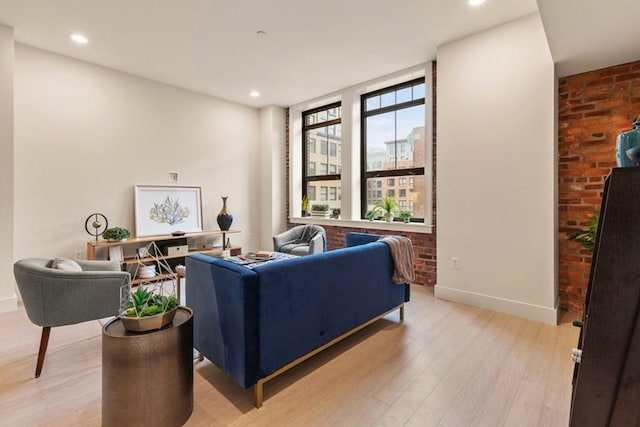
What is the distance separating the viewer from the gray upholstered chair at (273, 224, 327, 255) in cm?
448

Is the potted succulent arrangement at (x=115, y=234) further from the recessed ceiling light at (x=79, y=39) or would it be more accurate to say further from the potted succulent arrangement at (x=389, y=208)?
the potted succulent arrangement at (x=389, y=208)

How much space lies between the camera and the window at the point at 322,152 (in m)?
5.51

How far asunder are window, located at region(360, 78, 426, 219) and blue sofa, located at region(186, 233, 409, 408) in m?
2.31

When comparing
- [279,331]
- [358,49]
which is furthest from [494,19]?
[279,331]

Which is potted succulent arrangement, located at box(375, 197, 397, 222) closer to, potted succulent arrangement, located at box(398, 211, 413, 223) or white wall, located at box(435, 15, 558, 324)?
potted succulent arrangement, located at box(398, 211, 413, 223)

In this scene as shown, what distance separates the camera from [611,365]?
0.89 metres

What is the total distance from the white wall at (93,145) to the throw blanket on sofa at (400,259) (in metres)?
3.52

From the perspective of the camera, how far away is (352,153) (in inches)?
195

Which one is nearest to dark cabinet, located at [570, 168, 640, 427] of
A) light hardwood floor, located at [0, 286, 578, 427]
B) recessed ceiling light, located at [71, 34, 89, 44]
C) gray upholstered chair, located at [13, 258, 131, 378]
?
light hardwood floor, located at [0, 286, 578, 427]

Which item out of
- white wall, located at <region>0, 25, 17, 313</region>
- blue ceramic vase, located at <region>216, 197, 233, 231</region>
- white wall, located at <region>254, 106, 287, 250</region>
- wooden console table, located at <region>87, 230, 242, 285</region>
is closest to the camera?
white wall, located at <region>0, 25, 17, 313</region>

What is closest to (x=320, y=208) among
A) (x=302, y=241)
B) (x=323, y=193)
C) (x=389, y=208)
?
(x=323, y=193)

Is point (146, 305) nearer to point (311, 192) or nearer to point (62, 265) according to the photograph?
point (62, 265)

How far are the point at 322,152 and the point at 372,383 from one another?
4.41m

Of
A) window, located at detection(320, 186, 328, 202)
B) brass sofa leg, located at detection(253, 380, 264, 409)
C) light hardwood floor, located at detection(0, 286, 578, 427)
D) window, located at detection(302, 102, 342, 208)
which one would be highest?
window, located at detection(302, 102, 342, 208)
